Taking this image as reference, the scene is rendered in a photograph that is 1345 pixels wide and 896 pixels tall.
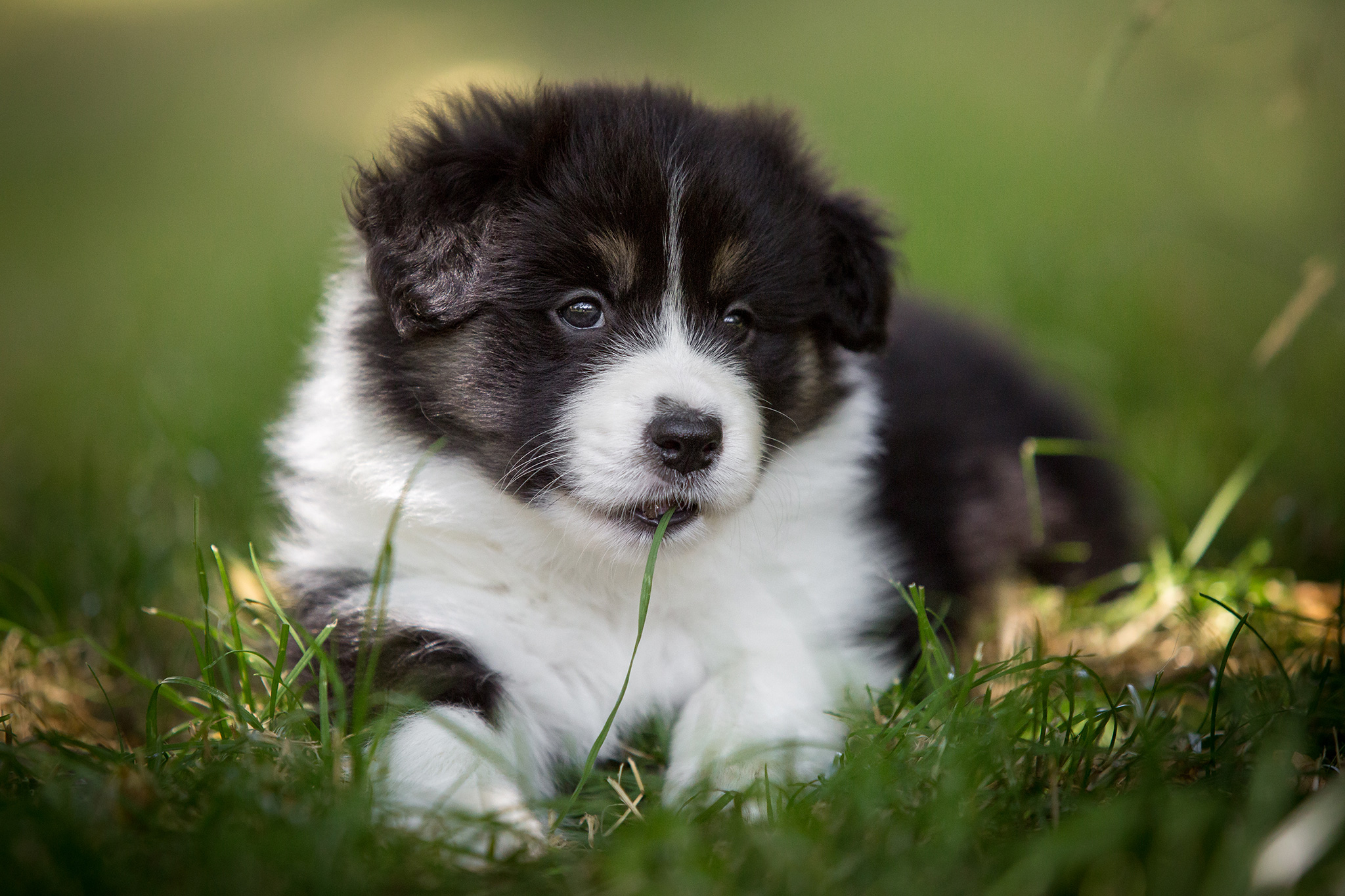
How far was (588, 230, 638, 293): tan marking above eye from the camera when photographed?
233 cm

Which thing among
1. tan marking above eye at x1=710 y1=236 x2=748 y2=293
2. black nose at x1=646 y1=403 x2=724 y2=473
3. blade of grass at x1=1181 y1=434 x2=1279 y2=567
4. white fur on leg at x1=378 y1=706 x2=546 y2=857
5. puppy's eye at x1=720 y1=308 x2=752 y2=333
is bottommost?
white fur on leg at x1=378 y1=706 x2=546 y2=857

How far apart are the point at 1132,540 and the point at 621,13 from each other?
866 centimetres

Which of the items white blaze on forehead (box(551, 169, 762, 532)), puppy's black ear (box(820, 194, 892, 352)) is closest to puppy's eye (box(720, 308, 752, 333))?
white blaze on forehead (box(551, 169, 762, 532))

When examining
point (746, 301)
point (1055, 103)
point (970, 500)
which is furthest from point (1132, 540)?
point (1055, 103)

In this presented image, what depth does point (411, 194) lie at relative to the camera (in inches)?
94.0

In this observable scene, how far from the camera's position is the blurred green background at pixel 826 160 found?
3.45 m

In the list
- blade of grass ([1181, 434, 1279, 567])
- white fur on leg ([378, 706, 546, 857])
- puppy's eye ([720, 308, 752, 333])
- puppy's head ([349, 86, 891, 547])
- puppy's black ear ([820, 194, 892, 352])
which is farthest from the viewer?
blade of grass ([1181, 434, 1279, 567])

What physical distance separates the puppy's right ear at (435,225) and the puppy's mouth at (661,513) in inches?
23.1

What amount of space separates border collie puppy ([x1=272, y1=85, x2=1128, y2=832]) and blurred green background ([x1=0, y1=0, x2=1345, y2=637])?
390mm

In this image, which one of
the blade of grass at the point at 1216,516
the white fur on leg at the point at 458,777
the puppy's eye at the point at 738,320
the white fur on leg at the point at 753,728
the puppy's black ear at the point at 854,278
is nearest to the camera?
the white fur on leg at the point at 458,777

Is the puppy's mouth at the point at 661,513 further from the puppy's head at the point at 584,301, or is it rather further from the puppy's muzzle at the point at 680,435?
the puppy's muzzle at the point at 680,435

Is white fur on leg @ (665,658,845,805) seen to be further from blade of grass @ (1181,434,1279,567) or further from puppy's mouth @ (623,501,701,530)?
blade of grass @ (1181,434,1279,567)

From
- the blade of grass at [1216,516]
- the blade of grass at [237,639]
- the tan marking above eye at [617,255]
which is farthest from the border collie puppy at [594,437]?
the blade of grass at [1216,516]

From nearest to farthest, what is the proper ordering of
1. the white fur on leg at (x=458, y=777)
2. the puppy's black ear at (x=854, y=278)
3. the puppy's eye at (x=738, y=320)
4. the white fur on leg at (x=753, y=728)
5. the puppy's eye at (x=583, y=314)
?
the white fur on leg at (x=458, y=777), the white fur on leg at (x=753, y=728), the puppy's eye at (x=583, y=314), the puppy's eye at (x=738, y=320), the puppy's black ear at (x=854, y=278)
